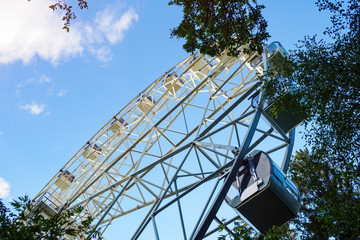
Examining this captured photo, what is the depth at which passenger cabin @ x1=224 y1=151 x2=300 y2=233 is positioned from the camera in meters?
10.9

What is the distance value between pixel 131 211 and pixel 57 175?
29.3 feet

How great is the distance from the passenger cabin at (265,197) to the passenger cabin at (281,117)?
1.33 metres

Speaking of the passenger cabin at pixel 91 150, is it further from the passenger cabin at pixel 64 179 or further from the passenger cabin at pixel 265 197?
the passenger cabin at pixel 265 197

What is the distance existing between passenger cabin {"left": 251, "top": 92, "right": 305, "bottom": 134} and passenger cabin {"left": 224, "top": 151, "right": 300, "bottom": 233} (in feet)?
4.36

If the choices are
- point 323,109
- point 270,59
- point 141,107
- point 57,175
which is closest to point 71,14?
point 323,109

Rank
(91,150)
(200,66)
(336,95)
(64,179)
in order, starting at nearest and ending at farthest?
(336,95) < (200,66) < (91,150) < (64,179)

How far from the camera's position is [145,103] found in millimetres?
21078

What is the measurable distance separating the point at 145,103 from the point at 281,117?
1039 cm

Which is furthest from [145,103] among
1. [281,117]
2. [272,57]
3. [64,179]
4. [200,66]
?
[281,117]

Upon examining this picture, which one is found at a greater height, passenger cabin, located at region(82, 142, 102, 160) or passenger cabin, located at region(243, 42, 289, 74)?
passenger cabin, located at region(82, 142, 102, 160)

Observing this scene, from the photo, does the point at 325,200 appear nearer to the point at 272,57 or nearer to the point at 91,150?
the point at 272,57

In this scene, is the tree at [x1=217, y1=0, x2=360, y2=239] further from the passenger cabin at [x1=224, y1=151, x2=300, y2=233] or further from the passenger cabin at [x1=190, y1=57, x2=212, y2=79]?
the passenger cabin at [x1=190, y1=57, x2=212, y2=79]

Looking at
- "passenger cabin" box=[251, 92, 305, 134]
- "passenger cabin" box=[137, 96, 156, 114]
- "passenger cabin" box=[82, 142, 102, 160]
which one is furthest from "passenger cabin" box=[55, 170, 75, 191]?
"passenger cabin" box=[251, 92, 305, 134]

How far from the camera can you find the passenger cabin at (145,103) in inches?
831
